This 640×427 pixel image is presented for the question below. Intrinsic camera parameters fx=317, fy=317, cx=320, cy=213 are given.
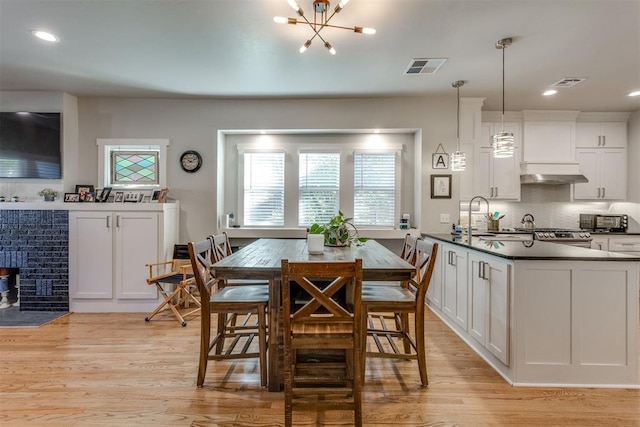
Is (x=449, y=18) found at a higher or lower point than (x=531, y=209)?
higher

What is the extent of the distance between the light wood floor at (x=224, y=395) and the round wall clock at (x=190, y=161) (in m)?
2.30

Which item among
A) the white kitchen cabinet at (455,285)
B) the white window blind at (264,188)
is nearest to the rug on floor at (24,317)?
the white window blind at (264,188)

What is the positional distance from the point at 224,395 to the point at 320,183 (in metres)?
3.03

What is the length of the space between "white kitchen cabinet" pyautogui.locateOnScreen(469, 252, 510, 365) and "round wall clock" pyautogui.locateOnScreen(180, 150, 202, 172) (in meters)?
3.50

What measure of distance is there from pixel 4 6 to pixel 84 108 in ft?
6.81

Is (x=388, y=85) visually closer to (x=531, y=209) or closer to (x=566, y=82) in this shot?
(x=566, y=82)

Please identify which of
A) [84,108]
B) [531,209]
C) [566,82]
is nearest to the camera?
[566,82]

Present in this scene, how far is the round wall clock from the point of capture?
169 inches

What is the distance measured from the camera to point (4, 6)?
2.30 meters

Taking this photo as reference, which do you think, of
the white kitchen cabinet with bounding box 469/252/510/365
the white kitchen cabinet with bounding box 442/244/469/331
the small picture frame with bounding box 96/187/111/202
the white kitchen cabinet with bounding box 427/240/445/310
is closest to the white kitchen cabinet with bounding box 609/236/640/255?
the white kitchen cabinet with bounding box 427/240/445/310

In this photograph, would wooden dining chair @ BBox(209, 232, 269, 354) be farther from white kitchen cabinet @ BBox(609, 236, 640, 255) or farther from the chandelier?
white kitchen cabinet @ BBox(609, 236, 640, 255)

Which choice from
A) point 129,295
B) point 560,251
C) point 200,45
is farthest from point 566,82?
point 129,295

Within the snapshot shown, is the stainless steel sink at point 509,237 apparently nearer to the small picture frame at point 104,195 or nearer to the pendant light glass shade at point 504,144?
the pendant light glass shade at point 504,144

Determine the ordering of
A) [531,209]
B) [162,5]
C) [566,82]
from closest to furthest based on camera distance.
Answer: [162,5]
[566,82]
[531,209]
